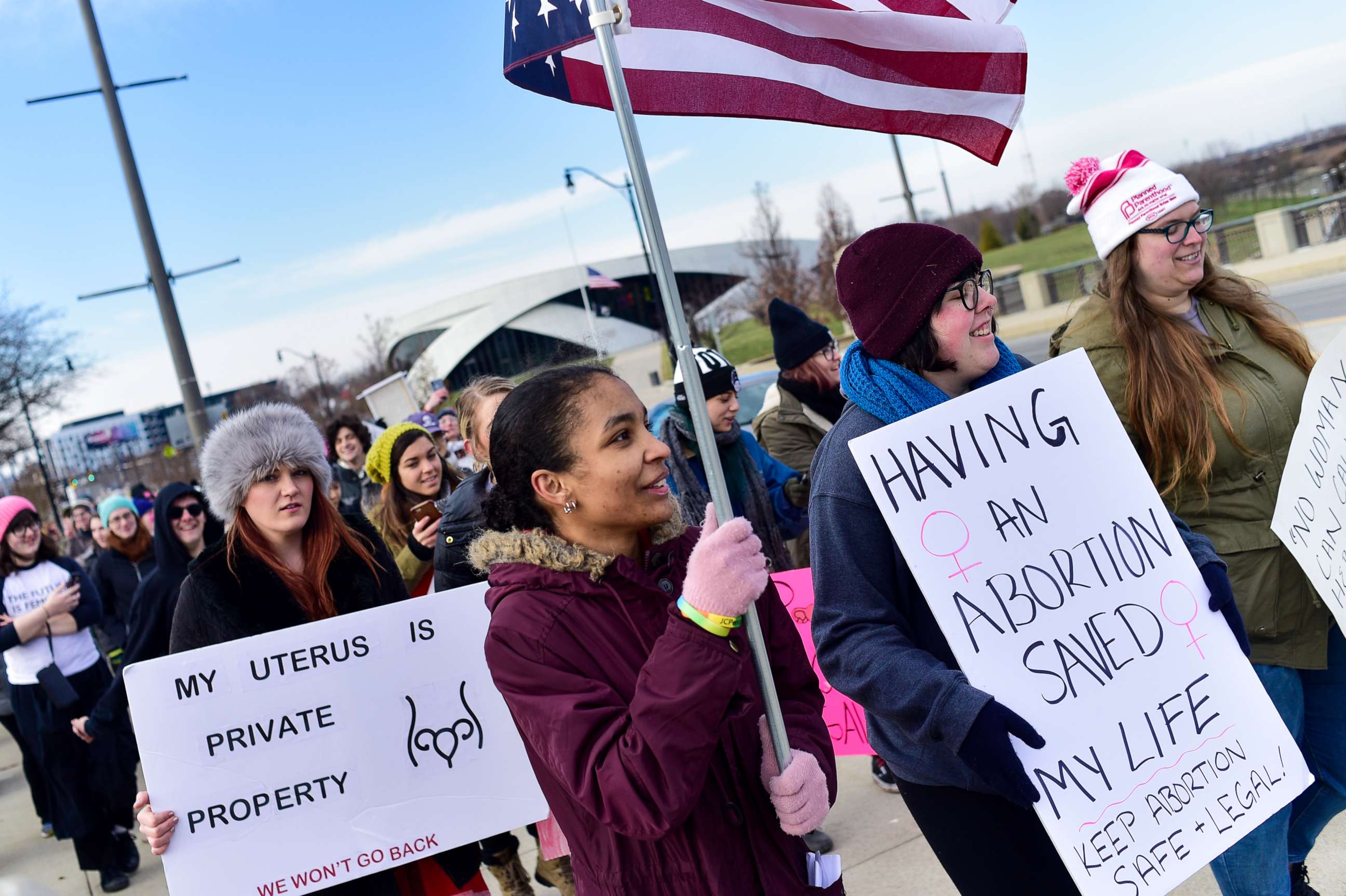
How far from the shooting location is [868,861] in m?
4.25

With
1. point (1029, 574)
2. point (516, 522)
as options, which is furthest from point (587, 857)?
point (1029, 574)

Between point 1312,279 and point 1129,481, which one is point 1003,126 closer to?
point 1129,481

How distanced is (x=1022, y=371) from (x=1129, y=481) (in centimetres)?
33

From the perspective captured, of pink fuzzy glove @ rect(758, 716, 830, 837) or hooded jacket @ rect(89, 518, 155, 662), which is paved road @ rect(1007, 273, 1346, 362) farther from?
pink fuzzy glove @ rect(758, 716, 830, 837)

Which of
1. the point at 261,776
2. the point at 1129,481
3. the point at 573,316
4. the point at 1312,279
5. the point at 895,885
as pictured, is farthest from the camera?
the point at 573,316

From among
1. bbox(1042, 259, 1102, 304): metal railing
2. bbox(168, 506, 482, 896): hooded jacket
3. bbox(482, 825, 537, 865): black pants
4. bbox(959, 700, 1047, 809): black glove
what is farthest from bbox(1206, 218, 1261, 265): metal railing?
bbox(959, 700, 1047, 809): black glove

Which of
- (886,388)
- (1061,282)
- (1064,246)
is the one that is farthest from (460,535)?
(1064,246)

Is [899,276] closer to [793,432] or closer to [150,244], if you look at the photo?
[793,432]

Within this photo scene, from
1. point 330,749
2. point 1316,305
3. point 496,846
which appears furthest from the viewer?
point 1316,305

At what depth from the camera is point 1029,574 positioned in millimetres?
2146

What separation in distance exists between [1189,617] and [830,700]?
Answer: 6.91 ft

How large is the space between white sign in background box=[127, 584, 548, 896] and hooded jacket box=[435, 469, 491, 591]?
2.27ft

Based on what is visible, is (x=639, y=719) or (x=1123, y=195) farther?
(x=1123, y=195)

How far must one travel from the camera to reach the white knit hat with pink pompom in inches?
116
